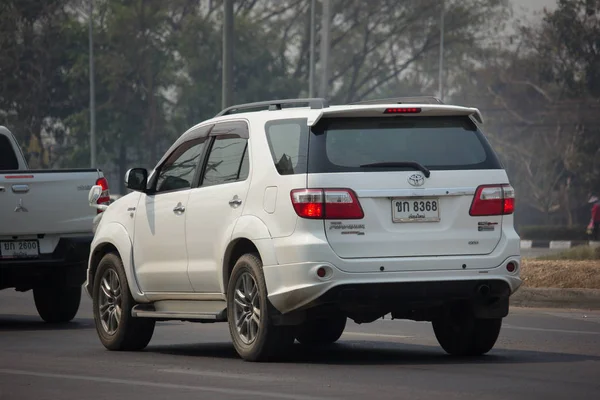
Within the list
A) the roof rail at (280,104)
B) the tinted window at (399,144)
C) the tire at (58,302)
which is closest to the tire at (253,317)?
the tinted window at (399,144)

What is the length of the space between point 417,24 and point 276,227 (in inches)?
2319

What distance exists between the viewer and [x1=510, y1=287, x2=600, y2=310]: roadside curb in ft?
56.1

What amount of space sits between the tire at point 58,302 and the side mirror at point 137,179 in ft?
12.5

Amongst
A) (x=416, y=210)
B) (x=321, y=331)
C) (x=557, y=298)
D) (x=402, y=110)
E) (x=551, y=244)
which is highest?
(x=402, y=110)

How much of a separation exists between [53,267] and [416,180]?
6361 mm

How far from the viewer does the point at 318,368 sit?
10234mm

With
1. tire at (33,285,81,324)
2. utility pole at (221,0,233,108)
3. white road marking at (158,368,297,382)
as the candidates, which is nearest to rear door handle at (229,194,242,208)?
white road marking at (158,368,297,382)

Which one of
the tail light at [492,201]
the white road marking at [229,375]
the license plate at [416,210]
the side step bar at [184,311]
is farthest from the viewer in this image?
the side step bar at [184,311]

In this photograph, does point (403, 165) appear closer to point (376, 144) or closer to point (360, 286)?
point (376, 144)

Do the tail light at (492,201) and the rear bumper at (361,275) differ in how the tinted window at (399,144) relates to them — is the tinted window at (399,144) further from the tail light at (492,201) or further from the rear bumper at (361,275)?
the rear bumper at (361,275)

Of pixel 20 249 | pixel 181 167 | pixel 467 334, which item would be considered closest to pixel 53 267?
pixel 20 249

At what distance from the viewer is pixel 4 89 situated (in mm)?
64562

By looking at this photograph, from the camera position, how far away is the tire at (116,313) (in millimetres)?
12188

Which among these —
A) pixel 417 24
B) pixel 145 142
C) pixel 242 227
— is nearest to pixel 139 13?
pixel 145 142
